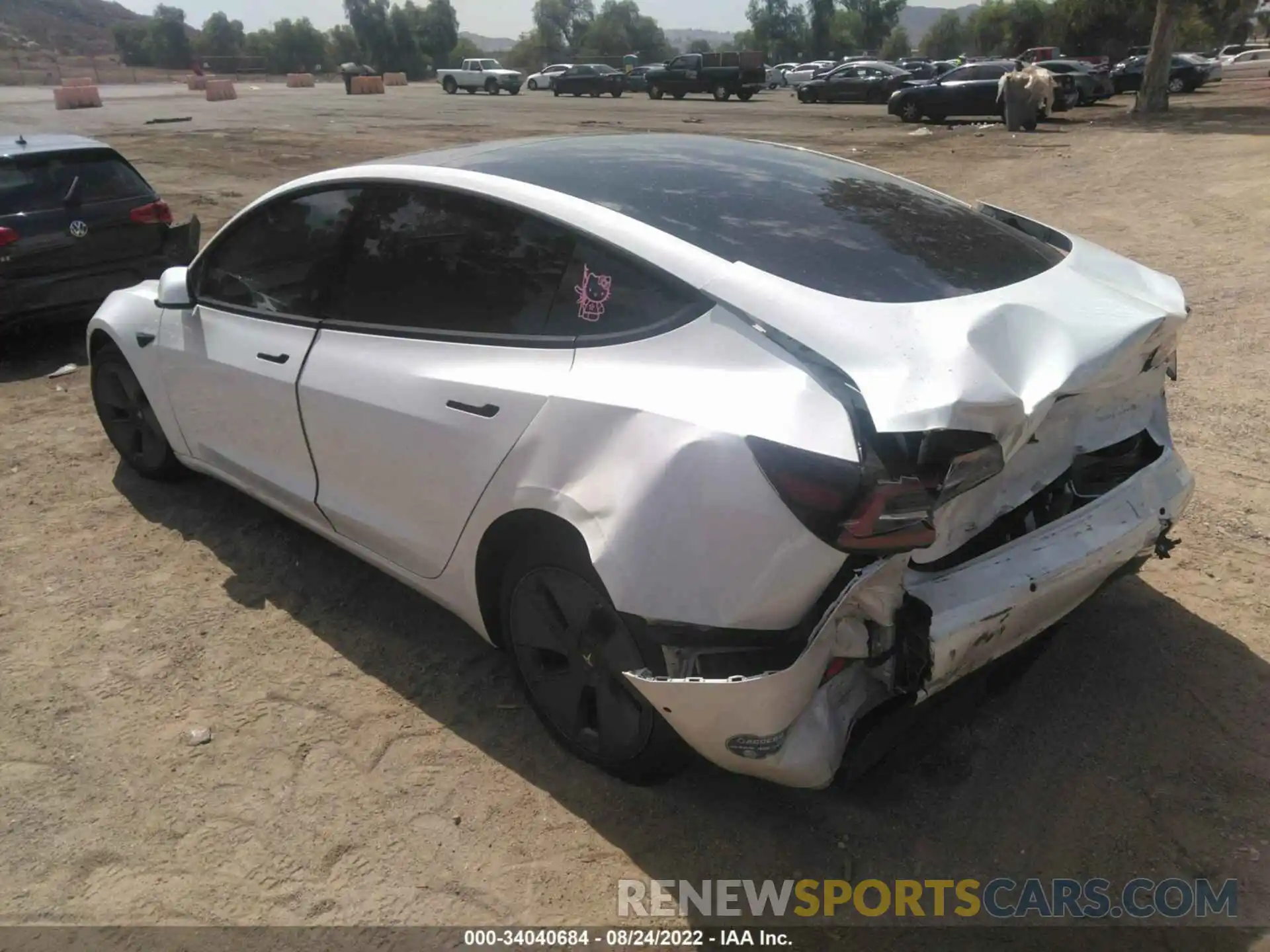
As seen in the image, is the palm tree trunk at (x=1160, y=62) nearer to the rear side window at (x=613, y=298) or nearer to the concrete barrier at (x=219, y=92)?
the rear side window at (x=613, y=298)

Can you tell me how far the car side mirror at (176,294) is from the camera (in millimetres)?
4023

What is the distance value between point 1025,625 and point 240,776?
2.34 metres

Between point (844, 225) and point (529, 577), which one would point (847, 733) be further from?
point (844, 225)

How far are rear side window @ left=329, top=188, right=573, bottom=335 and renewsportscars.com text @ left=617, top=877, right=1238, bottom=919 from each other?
1.59 metres

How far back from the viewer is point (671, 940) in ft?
7.68

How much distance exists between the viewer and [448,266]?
3.03m

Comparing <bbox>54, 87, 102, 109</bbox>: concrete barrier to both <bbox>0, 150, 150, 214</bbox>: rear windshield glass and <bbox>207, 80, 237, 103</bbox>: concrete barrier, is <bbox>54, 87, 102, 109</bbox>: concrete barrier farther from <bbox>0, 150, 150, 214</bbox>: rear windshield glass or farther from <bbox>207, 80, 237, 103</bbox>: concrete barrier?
<bbox>0, 150, 150, 214</bbox>: rear windshield glass

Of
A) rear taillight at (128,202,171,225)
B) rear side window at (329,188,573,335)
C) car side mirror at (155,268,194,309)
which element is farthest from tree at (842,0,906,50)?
rear side window at (329,188,573,335)

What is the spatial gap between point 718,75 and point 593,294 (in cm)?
3765

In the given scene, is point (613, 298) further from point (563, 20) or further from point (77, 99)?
point (563, 20)

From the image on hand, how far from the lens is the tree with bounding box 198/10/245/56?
316ft

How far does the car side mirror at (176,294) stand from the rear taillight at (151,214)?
3674 mm

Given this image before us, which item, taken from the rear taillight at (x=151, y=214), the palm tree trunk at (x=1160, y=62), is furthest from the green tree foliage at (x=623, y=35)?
the rear taillight at (x=151, y=214)

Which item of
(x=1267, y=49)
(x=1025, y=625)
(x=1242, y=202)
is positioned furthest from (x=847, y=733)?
(x=1267, y=49)
